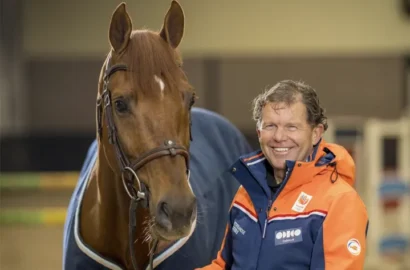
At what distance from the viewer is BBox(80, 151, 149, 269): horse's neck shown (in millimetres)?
2182

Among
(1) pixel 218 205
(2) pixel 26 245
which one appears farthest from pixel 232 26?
(1) pixel 218 205

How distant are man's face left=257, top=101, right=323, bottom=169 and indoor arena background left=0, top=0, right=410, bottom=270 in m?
7.74

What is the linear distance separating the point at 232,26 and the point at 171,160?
29.5 ft

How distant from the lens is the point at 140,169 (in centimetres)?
195

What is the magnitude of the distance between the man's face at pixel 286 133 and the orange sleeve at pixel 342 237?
0.19 meters

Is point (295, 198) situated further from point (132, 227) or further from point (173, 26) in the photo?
point (173, 26)

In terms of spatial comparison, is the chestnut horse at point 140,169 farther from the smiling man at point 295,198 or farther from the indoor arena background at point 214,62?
the indoor arena background at point 214,62

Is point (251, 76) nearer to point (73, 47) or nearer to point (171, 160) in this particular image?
point (73, 47)

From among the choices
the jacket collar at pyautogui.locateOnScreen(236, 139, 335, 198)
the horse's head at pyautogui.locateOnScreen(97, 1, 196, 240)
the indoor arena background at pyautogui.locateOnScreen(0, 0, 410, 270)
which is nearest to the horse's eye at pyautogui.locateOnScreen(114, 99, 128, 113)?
the horse's head at pyautogui.locateOnScreen(97, 1, 196, 240)

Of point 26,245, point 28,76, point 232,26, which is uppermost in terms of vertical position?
point 232,26

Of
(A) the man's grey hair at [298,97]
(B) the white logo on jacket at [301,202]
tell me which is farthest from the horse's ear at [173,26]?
(B) the white logo on jacket at [301,202]

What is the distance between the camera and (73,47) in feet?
35.8

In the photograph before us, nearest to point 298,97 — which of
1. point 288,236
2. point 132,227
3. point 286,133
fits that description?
point 286,133

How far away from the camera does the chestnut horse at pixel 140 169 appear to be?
1.91m
